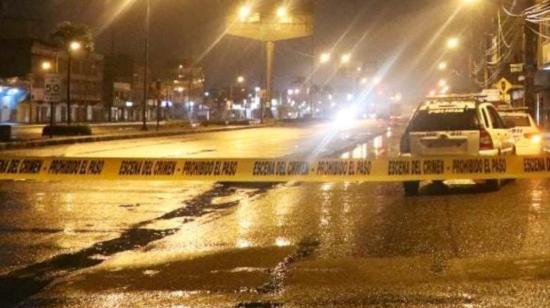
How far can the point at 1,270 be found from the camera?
8445 mm

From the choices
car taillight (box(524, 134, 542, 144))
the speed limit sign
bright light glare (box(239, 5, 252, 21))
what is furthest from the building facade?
car taillight (box(524, 134, 542, 144))

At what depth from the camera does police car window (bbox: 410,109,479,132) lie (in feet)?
51.2

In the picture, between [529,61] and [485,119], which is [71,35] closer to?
[529,61]

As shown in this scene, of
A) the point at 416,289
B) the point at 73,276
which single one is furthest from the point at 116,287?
the point at 416,289

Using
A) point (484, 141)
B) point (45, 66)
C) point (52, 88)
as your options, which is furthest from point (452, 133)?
point (45, 66)

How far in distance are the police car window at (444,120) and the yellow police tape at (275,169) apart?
0.81 meters

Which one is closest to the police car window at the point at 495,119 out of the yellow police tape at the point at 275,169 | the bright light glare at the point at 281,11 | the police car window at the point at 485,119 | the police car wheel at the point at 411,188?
the police car window at the point at 485,119

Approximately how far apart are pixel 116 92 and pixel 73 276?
3998 inches

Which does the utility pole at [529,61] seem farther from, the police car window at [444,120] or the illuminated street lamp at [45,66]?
the illuminated street lamp at [45,66]

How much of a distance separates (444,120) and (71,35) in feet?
247

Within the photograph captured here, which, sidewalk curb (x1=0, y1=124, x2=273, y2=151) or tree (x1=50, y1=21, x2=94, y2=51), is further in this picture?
tree (x1=50, y1=21, x2=94, y2=51)

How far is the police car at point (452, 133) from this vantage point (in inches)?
607

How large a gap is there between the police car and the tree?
73.0 meters

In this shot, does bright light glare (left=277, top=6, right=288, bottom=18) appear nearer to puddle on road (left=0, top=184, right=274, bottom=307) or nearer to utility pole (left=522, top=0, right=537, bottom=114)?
utility pole (left=522, top=0, right=537, bottom=114)
